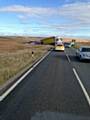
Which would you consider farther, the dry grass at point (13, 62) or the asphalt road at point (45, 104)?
the dry grass at point (13, 62)

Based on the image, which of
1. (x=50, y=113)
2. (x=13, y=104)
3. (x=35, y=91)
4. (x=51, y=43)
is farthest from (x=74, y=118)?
(x=51, y=43)

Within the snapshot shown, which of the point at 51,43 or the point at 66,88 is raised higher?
the point at 66,88

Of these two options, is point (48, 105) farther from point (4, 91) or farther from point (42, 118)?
point (4, 91)

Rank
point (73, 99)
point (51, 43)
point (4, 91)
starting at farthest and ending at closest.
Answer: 1. point (51, 43)
2. point (4, 91)
3. point (73, 99)

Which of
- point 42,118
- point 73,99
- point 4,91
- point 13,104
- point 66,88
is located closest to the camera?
point 42,118

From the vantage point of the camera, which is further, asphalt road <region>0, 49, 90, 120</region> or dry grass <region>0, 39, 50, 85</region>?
dry grass <region>0, 39, 50, 85</region>

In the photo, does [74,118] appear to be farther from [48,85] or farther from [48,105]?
[48,85]

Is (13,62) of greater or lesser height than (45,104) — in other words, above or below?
below

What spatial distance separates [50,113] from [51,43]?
97684mm

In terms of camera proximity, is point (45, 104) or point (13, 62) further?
point (13, 62)

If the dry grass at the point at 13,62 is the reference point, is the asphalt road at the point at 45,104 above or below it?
above

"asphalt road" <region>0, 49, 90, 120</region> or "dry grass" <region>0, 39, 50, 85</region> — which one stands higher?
"asphalt road" <region>0, 49, 90, 120</region>

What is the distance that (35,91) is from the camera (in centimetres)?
1120

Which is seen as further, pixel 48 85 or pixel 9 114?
pixel 48 85
